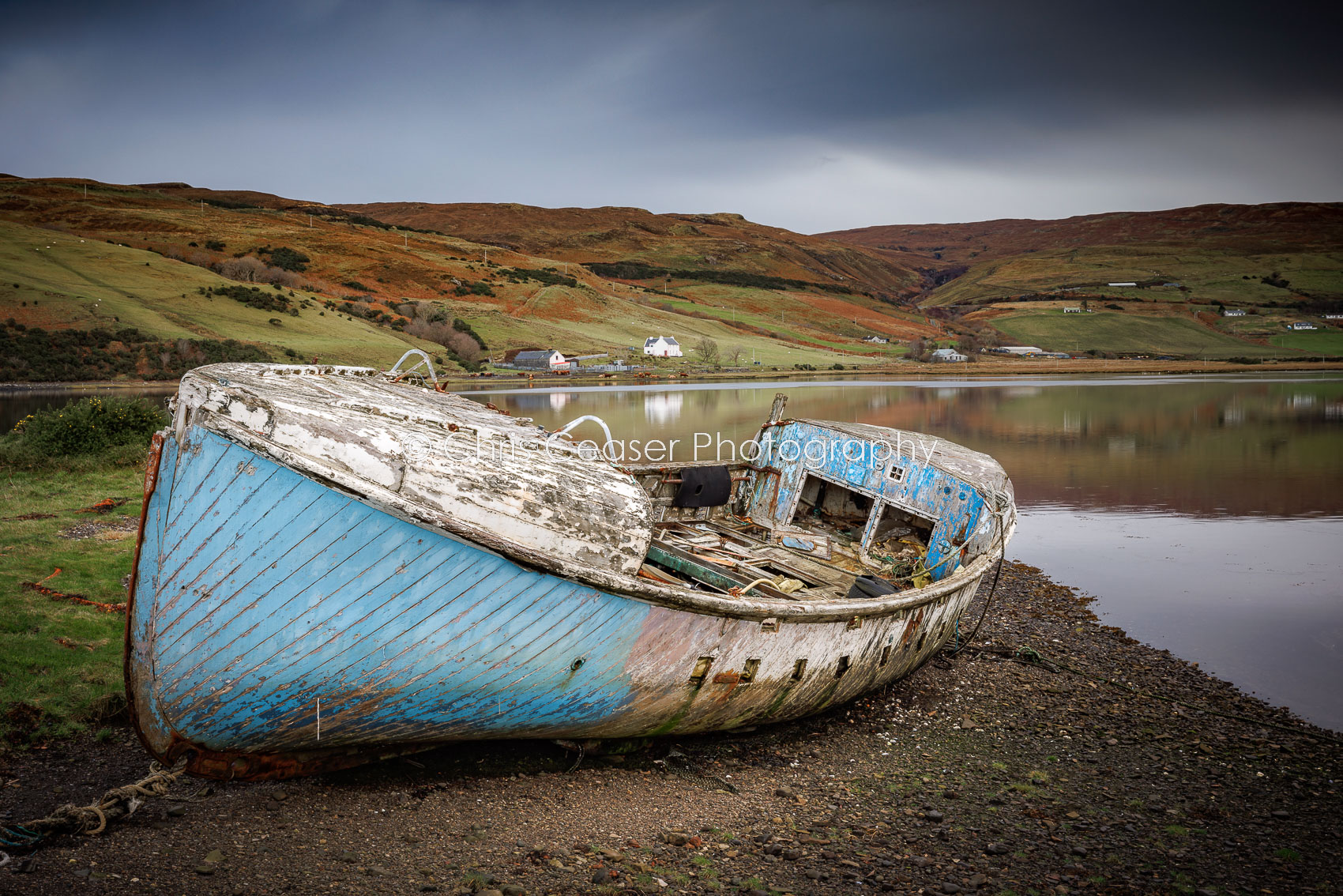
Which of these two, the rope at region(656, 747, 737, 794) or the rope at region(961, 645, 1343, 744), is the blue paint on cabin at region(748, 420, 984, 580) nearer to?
the rope at region(961, 645, 1343, 744)

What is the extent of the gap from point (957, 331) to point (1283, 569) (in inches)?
4800

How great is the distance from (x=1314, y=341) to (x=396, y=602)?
415 ft

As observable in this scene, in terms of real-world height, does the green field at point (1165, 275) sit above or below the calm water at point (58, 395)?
above

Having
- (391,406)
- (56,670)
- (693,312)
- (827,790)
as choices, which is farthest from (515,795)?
(693,312)

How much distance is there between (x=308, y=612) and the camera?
5.06 m

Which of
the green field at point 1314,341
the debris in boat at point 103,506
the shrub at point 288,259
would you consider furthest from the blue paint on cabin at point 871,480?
the green field at point 1314,341

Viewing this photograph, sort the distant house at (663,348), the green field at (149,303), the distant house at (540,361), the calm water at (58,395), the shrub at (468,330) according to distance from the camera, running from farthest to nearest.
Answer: the distant house at (663,348)
the shrub at (468,330)
the distant house at (540,361)
the green field at (149,303)
the calm water at (58,395)

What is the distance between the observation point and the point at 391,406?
20.9 ft

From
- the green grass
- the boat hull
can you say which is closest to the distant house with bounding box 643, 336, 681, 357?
the green grass

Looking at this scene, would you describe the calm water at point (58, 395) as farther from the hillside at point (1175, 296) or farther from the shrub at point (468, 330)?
the hillside at point (1175, 296)

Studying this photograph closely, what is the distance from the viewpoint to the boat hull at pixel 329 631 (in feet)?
16.4

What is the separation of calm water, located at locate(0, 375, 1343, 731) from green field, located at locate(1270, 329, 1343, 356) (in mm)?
44890

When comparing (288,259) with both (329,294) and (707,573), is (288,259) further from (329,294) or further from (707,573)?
(707,573)

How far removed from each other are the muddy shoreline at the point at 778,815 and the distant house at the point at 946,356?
93.9 m
